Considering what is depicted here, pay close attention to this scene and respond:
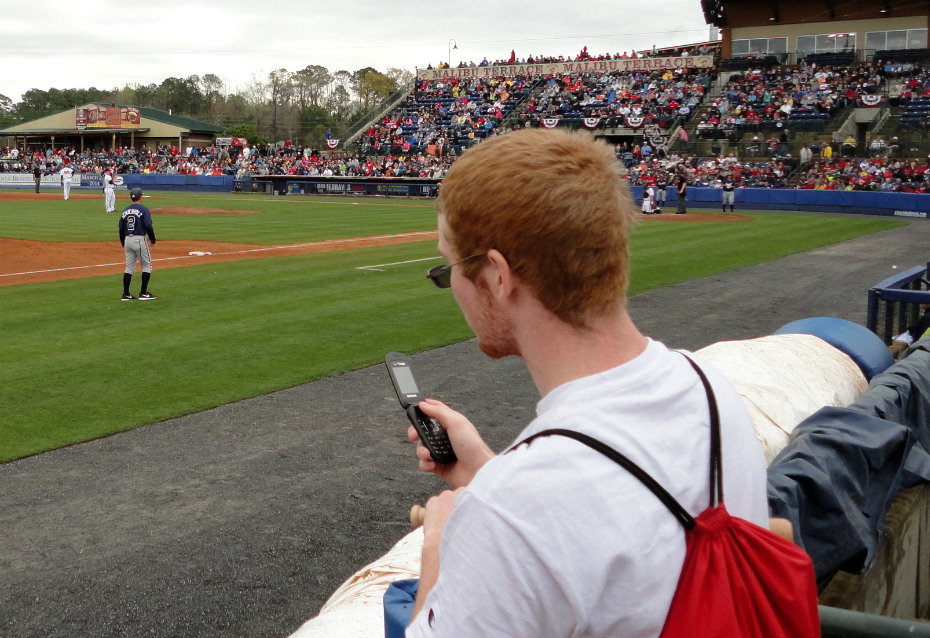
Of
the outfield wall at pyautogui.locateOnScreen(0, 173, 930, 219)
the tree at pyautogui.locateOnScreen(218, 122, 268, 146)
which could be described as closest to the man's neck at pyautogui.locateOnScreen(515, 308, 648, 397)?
the outfield wall at pyautogui.locateOnScreen(0, 173, 930, 219)

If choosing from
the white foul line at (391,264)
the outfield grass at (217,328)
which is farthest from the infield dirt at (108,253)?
the white foul line at (391,264)

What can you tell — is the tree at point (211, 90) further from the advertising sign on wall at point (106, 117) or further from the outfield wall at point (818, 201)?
the outfield wall at point (818, 201)

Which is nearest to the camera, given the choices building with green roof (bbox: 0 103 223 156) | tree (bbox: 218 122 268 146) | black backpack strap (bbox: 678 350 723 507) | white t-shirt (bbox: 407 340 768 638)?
white t-shirt (bbox: 407 340 768 638)

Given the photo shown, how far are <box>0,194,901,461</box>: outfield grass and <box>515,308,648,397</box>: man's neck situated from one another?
676 cm

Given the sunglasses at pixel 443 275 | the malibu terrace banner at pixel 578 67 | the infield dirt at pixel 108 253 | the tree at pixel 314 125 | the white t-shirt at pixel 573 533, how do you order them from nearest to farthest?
the white t-shirt at pixel 573 533
the sunglasses at pixel 443 275
the infield dirt at pixel 108 253
the malibu terrace banner at pixel 578 67
the tree at pixel 314 125

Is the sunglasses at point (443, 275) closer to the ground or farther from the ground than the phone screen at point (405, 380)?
farther from the ground

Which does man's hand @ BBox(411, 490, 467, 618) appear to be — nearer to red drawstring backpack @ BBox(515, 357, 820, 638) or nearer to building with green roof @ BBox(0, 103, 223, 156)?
red drawstring backpack @ BBox(515, 357, 820, 638)

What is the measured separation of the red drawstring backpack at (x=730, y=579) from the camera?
154 centimetres

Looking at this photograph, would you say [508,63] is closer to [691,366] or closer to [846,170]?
[846,170]

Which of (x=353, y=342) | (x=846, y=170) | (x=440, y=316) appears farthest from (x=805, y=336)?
(x=846, y=170)

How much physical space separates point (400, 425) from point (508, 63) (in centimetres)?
5847

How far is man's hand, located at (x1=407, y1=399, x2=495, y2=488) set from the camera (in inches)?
82.7

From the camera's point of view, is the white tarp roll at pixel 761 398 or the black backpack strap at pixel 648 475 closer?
the black backpack strap at pixel 648 475

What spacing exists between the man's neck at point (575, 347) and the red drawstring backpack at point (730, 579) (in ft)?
0.73
